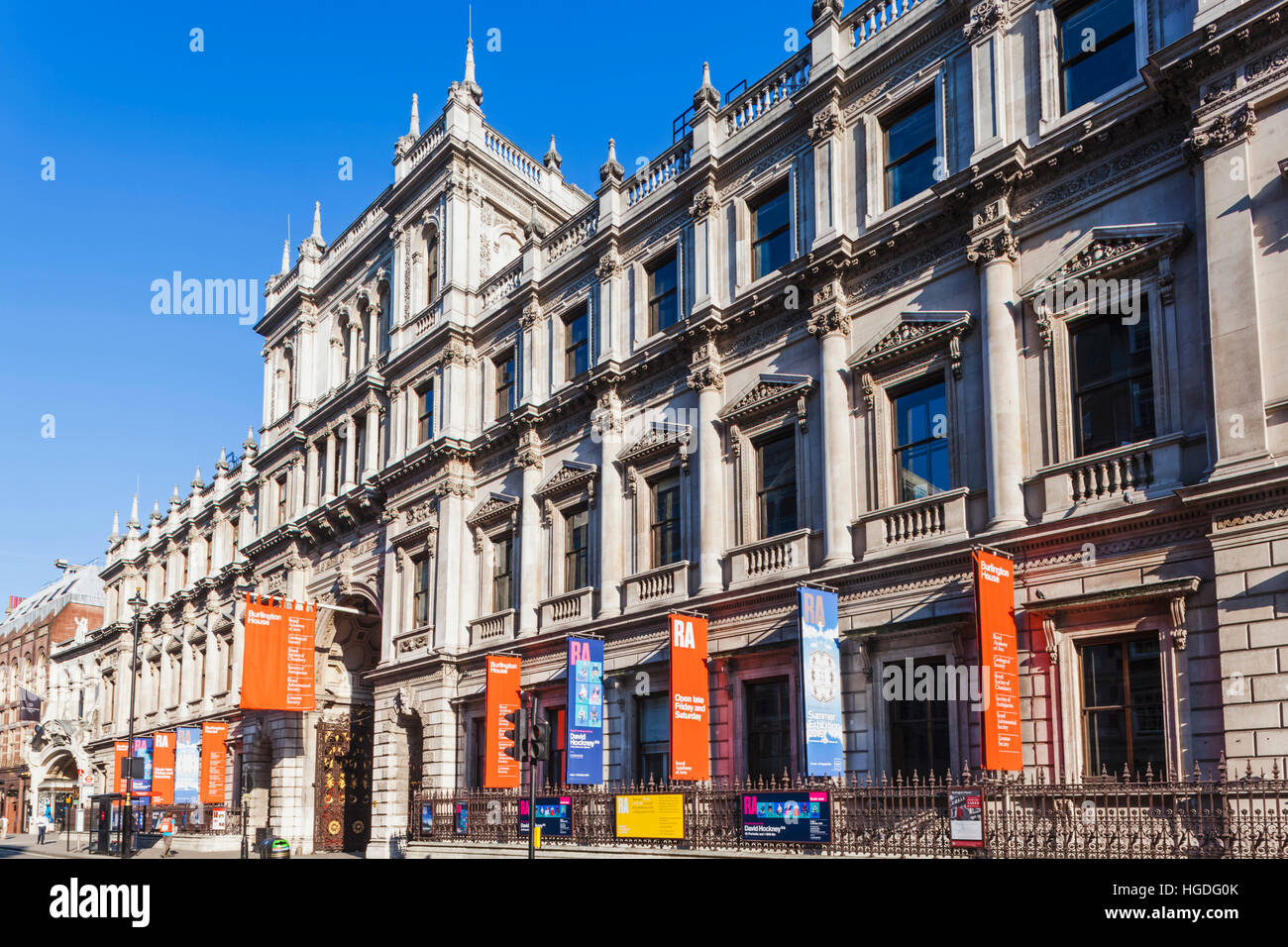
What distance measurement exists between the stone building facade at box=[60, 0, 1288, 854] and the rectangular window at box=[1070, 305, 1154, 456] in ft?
0.16

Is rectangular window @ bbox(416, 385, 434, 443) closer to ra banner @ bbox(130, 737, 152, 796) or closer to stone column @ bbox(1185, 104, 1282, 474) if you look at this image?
ra banner @ bbox(130, 737, 152, 796)

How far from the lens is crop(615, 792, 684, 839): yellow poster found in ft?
67.1

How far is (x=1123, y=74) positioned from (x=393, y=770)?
84.7ft

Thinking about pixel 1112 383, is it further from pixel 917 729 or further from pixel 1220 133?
pixel 917 729

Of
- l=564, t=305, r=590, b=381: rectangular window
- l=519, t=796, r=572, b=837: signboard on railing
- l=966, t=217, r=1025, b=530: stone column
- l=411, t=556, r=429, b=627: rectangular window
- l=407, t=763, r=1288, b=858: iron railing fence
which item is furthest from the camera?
l=411, t=556, r=429, b=627: rectangular window

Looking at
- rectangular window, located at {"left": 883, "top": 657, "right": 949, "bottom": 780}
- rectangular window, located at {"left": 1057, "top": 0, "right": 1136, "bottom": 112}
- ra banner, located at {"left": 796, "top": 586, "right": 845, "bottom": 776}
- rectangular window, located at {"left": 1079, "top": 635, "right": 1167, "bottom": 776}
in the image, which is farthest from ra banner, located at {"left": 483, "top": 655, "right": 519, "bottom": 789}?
rectangular window, located at {"left": 1057, "top": 0, "right": 1136, "bottom": 112}

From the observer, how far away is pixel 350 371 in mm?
40156

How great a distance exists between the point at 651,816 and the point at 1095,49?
1594 cm

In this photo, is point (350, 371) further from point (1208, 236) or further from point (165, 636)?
point (1208, 236)

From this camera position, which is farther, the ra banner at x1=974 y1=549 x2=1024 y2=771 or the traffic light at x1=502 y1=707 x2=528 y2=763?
the traffic light at x1=502 y1=707 x2=528 y2=763

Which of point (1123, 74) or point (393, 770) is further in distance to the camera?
point (393, 770)

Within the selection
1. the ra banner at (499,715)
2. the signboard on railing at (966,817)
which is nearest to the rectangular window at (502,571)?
the ra banner at (499,715)

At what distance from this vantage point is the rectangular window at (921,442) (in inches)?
759
